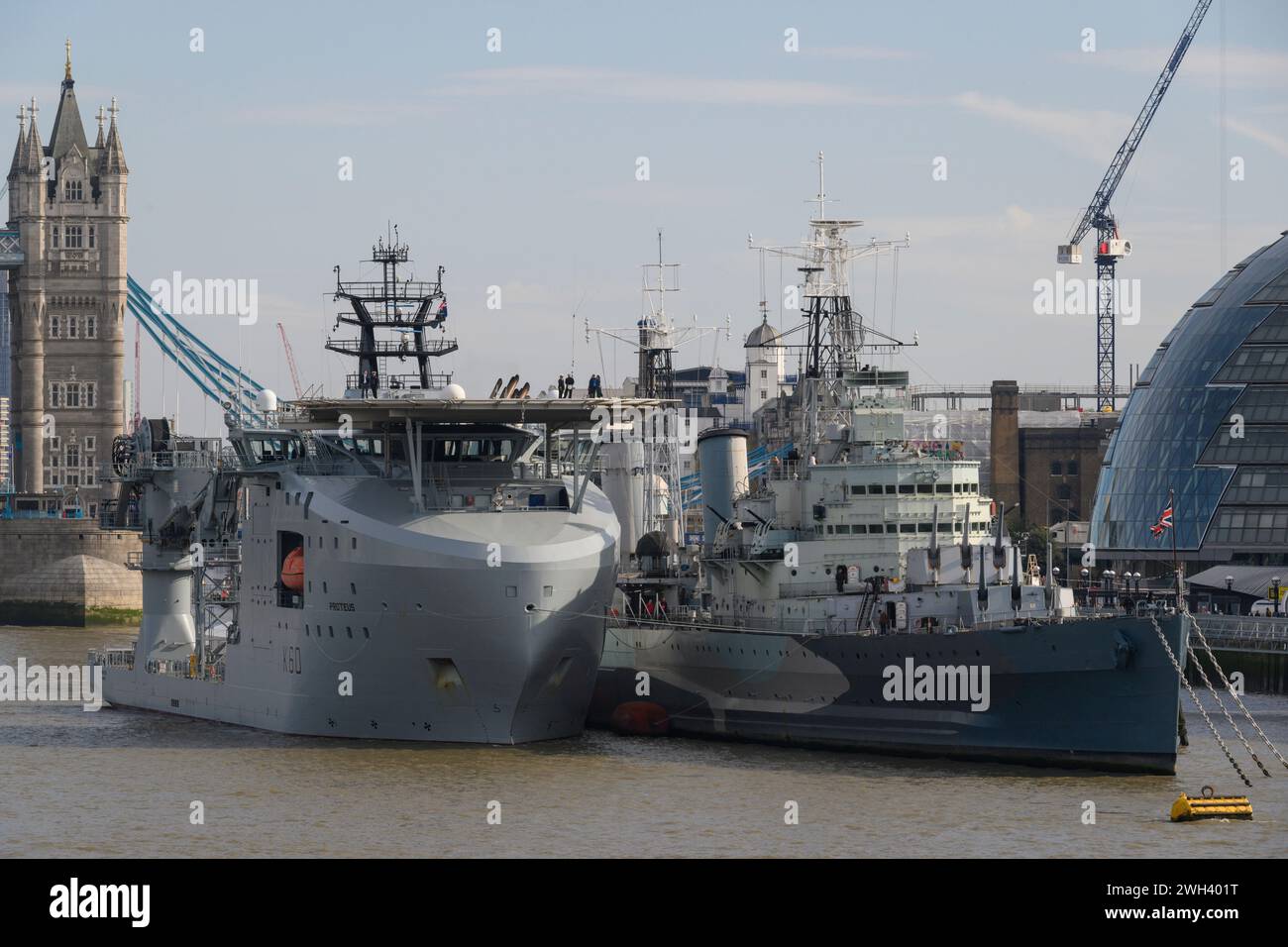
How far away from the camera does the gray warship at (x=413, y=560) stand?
162ft

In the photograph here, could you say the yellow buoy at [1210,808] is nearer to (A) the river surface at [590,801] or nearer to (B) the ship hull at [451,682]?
(A) the river surface at [590,801]

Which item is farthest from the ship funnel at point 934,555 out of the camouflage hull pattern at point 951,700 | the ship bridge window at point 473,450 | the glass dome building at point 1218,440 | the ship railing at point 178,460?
Answer: the glass dome building at point 1218,440

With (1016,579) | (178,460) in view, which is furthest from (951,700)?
(178,460)

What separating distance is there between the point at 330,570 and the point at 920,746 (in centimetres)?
1511

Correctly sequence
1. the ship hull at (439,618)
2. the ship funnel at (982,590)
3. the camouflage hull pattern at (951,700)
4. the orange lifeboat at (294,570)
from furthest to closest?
the orange lifeboat at (294,570)
the ship hull at (439,618)
the ship funnel at (982,590)
the camouflage hull pattern at (951,700)

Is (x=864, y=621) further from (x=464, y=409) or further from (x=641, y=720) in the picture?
(x=464, y=409)

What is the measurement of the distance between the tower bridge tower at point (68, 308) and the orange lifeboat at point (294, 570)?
93363 millimetres

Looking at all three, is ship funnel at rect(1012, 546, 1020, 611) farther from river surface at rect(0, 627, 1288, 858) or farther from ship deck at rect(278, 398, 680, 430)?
ship deck at rect(278, 398, 680, 430)

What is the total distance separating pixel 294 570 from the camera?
177ft

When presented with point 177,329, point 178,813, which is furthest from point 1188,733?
point 177,329

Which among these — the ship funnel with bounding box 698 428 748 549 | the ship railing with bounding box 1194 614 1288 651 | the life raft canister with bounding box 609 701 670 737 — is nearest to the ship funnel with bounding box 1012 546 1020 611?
the life raft canister with bounding box 609 701 670 737

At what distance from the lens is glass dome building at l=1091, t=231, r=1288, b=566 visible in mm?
88312

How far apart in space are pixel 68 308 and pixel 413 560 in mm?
105320

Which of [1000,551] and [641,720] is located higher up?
[1000,551]
